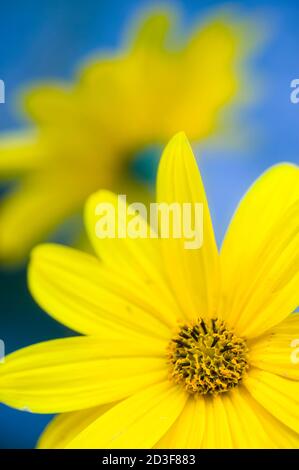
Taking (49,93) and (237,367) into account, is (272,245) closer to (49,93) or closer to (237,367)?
(237,367)

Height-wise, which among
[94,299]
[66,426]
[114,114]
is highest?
[114,114]

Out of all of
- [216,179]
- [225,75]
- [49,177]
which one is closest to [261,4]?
[225,75]

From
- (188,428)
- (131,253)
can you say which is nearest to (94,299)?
(131,253)

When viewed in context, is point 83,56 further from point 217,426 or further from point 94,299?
point 217,426

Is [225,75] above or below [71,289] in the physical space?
above

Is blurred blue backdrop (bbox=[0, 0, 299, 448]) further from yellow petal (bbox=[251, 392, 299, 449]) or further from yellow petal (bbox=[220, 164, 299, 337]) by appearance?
yellow petal (bbox=[251, 392, 299, 449])

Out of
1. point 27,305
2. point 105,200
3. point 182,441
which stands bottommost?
point 182,441
